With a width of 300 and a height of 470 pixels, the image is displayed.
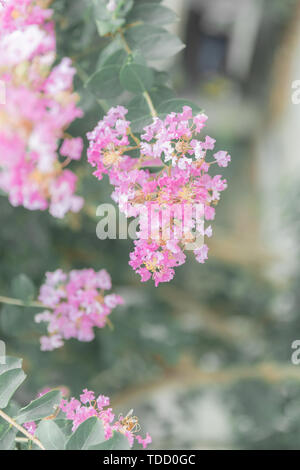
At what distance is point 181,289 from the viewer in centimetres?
200

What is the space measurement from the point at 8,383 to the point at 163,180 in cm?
31

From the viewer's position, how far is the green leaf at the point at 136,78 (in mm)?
567

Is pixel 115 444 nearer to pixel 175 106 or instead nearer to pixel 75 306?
pixel 75 306

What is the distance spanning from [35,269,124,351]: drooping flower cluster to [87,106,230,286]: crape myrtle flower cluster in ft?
0.75

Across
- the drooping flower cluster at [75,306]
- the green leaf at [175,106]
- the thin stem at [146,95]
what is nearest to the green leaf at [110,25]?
the thin stem at [146,95]

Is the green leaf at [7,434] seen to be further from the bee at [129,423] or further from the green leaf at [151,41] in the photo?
the green leaf at [151,41]

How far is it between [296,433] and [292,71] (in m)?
2.23

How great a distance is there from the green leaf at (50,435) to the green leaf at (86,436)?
15 mm

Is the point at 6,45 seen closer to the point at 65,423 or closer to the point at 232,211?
the point at 65,423

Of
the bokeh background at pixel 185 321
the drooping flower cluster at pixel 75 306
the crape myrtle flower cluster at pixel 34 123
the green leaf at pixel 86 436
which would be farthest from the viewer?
the bokeh background at pixel 185 321

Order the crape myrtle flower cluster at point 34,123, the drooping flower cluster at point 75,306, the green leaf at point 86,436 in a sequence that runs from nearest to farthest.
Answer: the crape myrtle flower cluster at point 34,123 → the green leaf at point 86,436 → the drooping flower cluster at point 75,306

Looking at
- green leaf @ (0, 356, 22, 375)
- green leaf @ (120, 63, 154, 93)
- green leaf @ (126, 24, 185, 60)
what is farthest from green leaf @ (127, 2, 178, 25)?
green leaf @ (0, 356, 22, 375)

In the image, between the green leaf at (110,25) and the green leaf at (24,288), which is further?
the green leaf at (24,288)

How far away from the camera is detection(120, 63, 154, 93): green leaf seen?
567 millimetres
